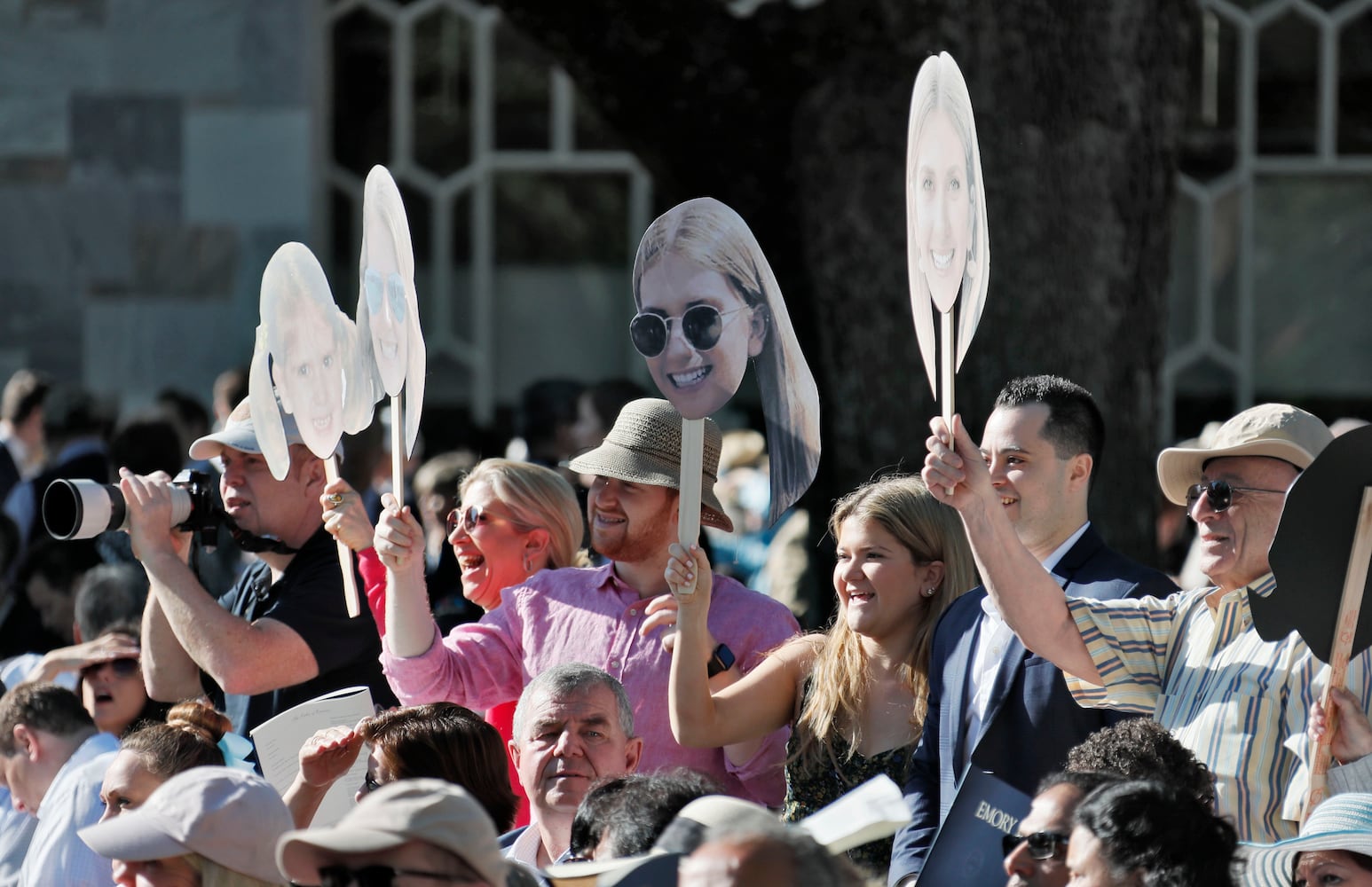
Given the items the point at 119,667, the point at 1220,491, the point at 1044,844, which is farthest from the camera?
the point at 119,667

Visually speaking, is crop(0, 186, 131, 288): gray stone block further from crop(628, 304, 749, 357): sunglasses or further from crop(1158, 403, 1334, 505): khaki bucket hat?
crop(1158, 403, 1334, 505): khaki bucket hat

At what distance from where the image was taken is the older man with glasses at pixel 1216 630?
3404 millimetres

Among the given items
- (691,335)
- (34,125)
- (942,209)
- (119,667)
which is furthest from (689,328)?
(34,125)

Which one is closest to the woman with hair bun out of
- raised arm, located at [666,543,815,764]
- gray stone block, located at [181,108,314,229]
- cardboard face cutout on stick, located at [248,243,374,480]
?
cardboard face cutout on stick, located at [248,243,374,480]

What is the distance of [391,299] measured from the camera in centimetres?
425

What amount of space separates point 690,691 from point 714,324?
730mm

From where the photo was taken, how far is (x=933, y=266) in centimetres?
366

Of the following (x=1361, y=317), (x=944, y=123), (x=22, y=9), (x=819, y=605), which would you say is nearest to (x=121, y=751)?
(x=944, y=123)

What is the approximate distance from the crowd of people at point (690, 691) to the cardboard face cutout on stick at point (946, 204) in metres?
0.31

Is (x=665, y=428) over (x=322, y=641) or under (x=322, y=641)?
over

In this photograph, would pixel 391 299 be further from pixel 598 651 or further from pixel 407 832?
pixel 407 832

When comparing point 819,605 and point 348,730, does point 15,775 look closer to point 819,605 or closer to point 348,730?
point 348,730

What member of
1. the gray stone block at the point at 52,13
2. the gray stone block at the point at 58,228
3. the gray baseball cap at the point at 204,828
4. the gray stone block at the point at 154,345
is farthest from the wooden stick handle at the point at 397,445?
the gray stone block at the point at 52,13

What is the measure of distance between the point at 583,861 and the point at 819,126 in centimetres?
368
